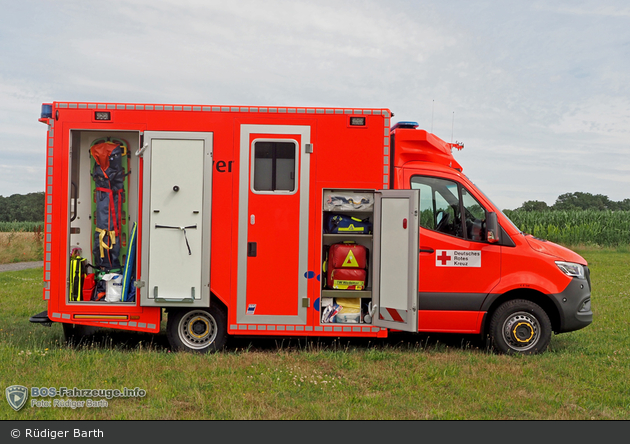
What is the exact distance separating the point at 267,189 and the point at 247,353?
2047 mm

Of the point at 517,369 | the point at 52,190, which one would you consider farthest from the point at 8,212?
the point at 517,369

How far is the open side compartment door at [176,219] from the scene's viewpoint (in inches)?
253

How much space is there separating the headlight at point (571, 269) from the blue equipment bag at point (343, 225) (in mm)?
2461

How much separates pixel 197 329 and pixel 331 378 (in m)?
2.00

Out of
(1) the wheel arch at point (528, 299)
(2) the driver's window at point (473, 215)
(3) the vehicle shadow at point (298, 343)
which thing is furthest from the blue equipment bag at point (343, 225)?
(1) the wheel arch at point (528, 299)

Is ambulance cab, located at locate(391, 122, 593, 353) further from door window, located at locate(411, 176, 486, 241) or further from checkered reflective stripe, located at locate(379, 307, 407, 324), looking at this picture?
checkered reflective stripe, located at locate(379, 307, 407, 324)

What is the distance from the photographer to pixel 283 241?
6.52 meters

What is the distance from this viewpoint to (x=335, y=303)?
6.68 meters

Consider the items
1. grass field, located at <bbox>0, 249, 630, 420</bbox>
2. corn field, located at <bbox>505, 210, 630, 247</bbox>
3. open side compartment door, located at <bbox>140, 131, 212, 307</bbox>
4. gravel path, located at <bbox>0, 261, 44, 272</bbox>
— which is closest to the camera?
grass field, located at <bbox>0, 249, 630, 420</bbox>

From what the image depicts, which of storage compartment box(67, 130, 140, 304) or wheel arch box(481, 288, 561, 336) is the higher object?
storage compartment box(67, 130, 140, 304)

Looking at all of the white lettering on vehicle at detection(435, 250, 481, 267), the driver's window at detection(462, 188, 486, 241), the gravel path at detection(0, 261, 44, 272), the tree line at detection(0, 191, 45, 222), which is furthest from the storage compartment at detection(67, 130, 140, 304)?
the tree line at detection(0, 191, 45, 222)

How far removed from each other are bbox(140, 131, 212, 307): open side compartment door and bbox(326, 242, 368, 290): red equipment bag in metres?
1.58

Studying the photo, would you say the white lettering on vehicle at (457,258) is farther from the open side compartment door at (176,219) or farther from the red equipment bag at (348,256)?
the open side compartment door at (176,219)

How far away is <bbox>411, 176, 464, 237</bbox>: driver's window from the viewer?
6.70 metres
